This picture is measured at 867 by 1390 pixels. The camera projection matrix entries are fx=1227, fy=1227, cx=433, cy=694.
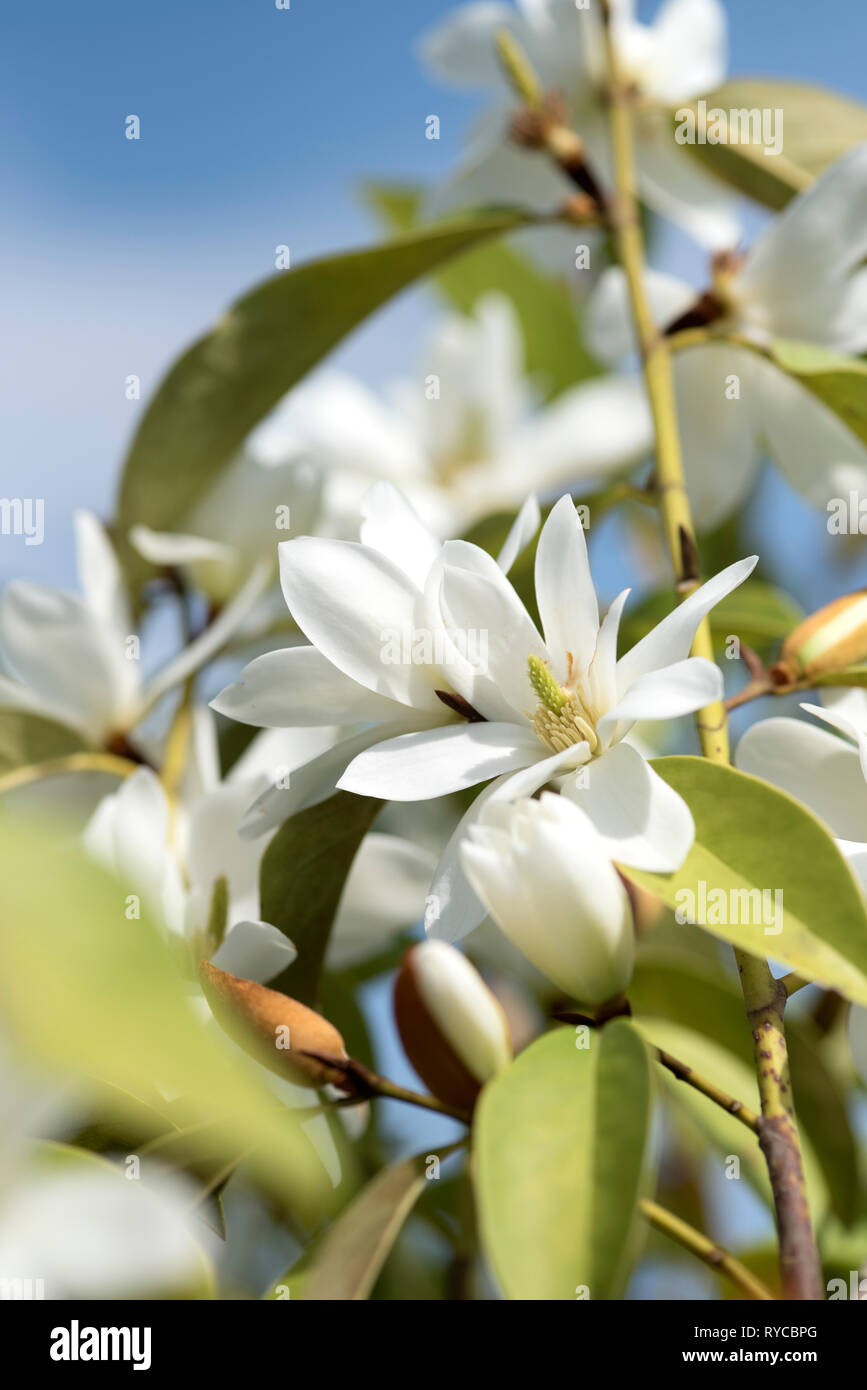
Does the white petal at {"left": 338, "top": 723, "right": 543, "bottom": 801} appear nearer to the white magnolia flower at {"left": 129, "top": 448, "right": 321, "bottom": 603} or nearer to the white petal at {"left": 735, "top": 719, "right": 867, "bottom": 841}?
the white petal at {"left": 735, "top": 719, "right": 867, "bottom": 841}

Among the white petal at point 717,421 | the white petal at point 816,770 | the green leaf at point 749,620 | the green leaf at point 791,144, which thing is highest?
the green leaf at point 791,144

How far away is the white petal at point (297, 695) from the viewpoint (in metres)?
0.52

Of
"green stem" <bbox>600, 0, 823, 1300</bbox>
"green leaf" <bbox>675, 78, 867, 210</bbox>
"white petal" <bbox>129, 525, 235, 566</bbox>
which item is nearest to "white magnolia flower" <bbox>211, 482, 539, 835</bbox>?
"green stem" <bbox>600, 0, 823, 1300</bbox>

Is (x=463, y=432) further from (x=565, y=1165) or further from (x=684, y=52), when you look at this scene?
(x=565, y=1165)

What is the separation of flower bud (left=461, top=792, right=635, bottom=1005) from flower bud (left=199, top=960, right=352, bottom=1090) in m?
0.10

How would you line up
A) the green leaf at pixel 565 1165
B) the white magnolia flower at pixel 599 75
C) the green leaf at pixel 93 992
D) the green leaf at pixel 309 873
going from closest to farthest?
1. the green leaf at pixel 93 992
2. the green leaf at pixel 565 1165
3. the green leaf at pixel 309 873
4. the white magnolia flower at pixel 599 75

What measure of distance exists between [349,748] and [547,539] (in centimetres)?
13

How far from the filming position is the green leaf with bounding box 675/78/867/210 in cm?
91

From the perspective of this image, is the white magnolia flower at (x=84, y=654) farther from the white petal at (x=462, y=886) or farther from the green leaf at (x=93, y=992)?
the green leaf at (x=93, y=992)

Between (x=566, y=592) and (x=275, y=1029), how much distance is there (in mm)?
209

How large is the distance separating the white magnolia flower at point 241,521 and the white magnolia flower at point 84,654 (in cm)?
6

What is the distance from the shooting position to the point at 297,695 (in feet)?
1.72

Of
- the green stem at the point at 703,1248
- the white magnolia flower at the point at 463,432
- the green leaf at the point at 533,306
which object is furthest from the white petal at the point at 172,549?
the green leaf at the point at 533,306
